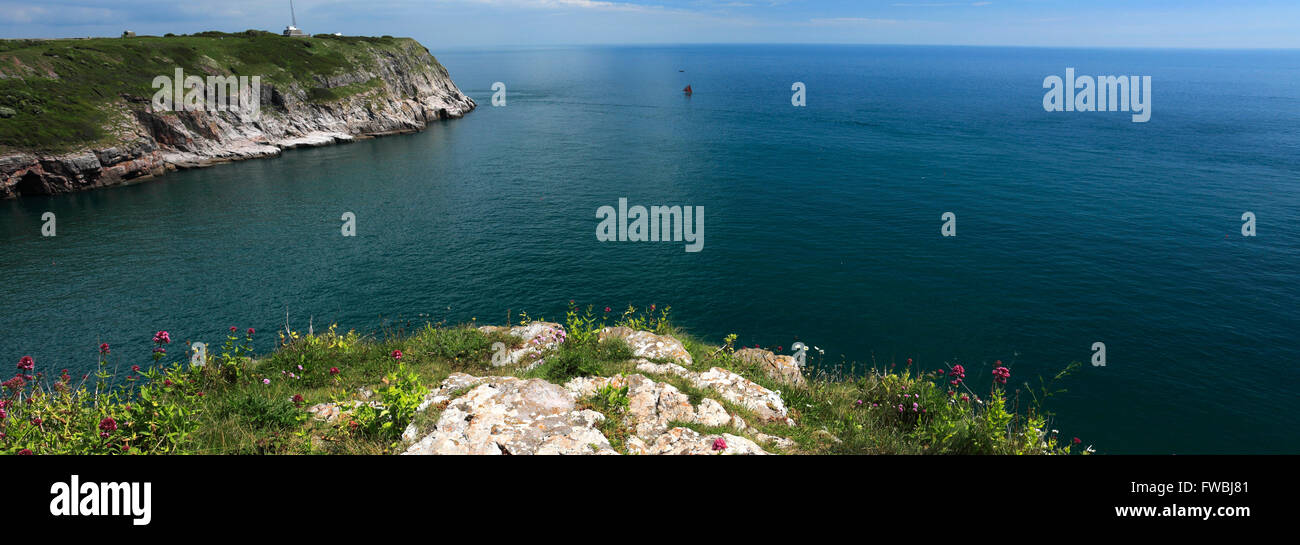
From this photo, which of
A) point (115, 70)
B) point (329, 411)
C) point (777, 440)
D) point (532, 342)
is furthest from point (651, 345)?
point (115, 70)

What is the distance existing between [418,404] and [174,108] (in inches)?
4139

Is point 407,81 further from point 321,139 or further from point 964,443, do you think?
point 964,443

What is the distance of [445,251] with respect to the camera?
173ft

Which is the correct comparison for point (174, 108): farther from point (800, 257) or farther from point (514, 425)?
point (514, 425)

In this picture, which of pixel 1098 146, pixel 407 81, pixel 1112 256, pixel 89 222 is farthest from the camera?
pixel 407 81

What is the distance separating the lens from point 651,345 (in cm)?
1725

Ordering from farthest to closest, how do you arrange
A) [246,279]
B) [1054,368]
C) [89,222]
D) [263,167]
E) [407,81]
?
1. [407,81]
2. [263,167]
3. [89,222]
4. [246,279]
5. [1054,368]

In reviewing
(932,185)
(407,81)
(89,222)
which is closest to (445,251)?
(89,222)

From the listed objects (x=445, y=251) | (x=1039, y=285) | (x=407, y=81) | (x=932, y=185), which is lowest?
(x=1039, y=285)

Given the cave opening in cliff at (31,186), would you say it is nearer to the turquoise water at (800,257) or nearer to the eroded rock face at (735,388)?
the turquoise water at (800,257)

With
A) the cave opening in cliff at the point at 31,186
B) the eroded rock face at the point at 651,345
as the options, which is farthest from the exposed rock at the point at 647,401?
the cave opening in cliff at the point at 31,186

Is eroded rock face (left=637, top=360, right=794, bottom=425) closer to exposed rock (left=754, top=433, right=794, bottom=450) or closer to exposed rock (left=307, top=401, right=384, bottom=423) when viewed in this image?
exposed rock (left=754, top=433, right=794, bottom=450)

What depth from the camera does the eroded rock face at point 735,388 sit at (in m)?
13.2

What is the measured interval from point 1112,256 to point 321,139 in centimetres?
11682
